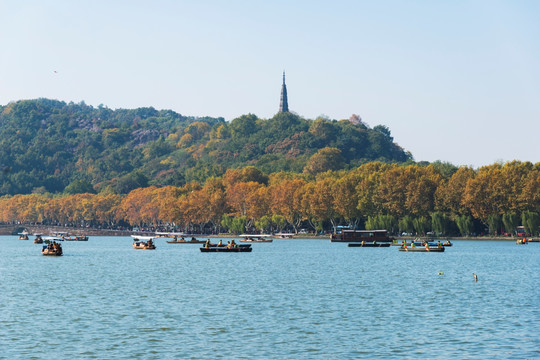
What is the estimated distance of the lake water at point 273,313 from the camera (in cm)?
4506

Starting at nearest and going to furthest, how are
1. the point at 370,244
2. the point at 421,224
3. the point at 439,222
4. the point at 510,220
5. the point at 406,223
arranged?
1. the point at 370,244
2. the point at 510,220
3. the point at 439,222
4. the point at 421,224
5. the point at 406,223

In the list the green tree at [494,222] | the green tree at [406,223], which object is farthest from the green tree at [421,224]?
the green tree at [494,222]

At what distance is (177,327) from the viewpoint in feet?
172

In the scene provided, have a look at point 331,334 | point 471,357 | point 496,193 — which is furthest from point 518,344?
point 496,193

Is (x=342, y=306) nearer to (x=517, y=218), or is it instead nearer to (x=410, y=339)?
(x=410, y=339)

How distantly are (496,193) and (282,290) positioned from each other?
381 ft

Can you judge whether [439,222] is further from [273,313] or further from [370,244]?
[273,313]

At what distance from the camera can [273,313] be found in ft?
195

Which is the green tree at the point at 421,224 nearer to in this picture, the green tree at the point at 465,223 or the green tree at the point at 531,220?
the green tree at the point at 465,223

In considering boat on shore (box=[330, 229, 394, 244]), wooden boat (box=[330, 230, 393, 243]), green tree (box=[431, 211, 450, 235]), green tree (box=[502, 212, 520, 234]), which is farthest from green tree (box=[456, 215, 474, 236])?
wooden boat (box=[330, 230, 393, 243])

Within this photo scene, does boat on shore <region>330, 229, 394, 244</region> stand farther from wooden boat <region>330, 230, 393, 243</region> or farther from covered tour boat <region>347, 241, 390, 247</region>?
covered tour boat <region>347, 241, 390, 247</region>

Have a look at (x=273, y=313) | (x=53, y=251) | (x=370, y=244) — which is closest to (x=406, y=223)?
(x=370, y=244)

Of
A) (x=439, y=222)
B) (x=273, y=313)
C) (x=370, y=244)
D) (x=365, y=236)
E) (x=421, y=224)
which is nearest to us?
(x=273, y=313)

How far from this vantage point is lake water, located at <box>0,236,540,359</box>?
45.1m
